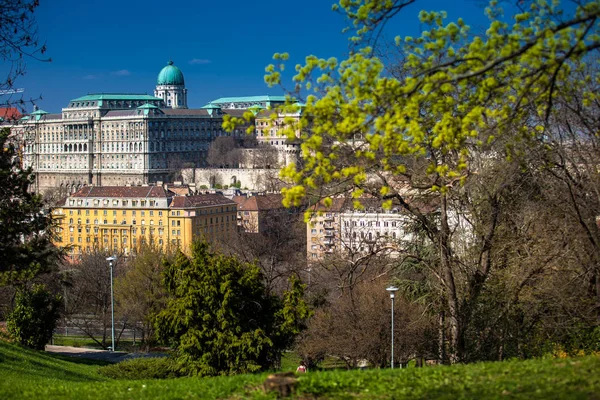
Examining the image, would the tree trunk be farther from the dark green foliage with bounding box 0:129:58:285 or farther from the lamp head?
the dark green foliage with bounding box 0:129:58:285

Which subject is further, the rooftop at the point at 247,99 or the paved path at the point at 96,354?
the rooftop at the point at 247,99

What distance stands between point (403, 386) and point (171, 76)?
13976cm

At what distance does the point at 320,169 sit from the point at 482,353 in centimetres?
633

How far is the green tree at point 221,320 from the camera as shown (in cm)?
1602

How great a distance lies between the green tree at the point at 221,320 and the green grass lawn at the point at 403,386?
710 centimetres

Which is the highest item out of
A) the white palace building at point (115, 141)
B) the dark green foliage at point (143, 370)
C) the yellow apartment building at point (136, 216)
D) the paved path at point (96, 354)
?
the white palace building at point (115, 141)

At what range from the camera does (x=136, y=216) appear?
63938 mm

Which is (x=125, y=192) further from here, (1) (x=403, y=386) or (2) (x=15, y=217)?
(1) (x=403, y=386)

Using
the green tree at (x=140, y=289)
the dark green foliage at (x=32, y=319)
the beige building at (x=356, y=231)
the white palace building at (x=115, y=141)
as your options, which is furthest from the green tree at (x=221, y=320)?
the white palace building at (x=115, y=141)

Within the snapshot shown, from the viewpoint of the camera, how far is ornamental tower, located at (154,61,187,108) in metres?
144

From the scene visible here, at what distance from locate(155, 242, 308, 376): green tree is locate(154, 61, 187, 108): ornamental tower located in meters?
129

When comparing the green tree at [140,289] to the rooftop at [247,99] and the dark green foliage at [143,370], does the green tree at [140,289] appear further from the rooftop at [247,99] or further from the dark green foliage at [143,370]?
the rooftop at [247,99]

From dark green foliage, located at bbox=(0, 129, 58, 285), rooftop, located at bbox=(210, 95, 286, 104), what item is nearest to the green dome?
rooftop, located at bbox=(210, 95, 286, 104)

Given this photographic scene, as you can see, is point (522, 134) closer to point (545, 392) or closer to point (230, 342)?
point (545, 392)
